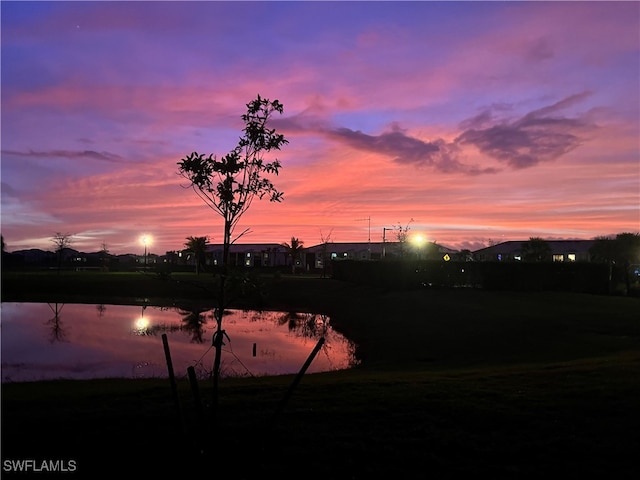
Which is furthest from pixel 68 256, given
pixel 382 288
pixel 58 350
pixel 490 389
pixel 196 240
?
pixel 490 389

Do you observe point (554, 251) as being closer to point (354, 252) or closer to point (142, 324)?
point (354, 252)

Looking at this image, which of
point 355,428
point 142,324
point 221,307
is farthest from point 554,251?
point 221,307

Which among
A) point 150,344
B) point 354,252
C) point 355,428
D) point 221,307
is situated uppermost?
point 354,252

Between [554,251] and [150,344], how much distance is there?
88.2 metres

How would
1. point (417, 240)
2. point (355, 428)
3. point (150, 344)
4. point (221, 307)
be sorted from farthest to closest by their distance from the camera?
point (417, 240), point (150, 344), point (355, 428), point (221, 307)

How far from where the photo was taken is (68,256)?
137375 mm

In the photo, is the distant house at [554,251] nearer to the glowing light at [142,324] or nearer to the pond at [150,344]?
the pond at [150,344]

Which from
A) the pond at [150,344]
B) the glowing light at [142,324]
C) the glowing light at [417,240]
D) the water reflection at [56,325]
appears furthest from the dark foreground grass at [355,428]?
the glowing light at [417,240]

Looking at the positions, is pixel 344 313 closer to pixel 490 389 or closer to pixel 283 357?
pixel 283 357

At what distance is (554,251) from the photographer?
98125 mm

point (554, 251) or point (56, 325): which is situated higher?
point (554, 251)

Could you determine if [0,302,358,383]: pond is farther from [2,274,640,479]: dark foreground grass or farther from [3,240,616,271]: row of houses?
[3,240,616,271]: row of houses

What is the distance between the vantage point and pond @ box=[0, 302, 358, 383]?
18.9m

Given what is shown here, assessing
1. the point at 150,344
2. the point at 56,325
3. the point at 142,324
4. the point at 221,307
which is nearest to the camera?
the point at 221,307
